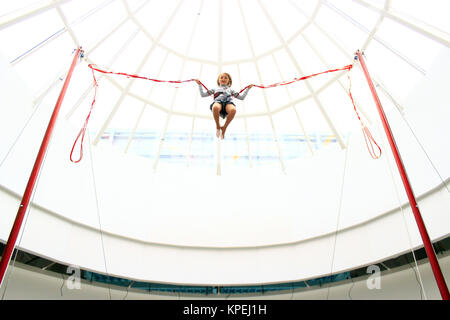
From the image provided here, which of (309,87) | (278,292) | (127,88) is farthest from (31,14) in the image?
(278,292)

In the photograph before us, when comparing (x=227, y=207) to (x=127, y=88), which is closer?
(x=127, y=88)

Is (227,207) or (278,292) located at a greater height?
(227,207)

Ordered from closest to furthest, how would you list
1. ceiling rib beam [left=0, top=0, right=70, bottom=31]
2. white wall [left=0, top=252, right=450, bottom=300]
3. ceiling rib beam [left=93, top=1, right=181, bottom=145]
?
ceiling rib beam [left=0, top=0, right=70, bottom=31] < white wall [left=0, top=252, right=450, bottom=300] < ceiling rib beam [left=93, top=1, right=181, bottom=145]

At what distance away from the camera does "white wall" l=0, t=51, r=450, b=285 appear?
928 centimetres

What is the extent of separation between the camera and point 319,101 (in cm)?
1212

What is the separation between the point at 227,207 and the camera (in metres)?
13.4

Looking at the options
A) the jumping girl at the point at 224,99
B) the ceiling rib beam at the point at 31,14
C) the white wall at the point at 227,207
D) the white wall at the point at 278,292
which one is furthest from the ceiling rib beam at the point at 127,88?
the white wall at the point at 278,292

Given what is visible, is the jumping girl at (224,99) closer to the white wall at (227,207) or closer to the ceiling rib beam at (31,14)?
the white wall at (227,207)

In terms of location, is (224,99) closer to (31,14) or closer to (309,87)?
(309,87)

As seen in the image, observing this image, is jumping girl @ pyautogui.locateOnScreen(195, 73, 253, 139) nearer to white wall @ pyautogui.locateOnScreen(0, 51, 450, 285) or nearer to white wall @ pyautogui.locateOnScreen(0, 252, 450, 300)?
white wall @ pyautogui.locateOnScreen(0, 51, 450, 285)

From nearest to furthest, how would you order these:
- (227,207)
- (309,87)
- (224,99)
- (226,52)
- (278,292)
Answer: (224,99) < (309,87) < (226,52) < (278,292) < (227,207)

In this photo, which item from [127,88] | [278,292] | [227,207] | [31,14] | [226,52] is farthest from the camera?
[227,207]

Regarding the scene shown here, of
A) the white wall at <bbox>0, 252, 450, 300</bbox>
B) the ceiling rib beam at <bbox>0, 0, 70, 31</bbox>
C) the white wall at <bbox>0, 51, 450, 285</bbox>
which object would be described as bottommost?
the white wall at <bbox>0, 252, 450, 300</bbox>

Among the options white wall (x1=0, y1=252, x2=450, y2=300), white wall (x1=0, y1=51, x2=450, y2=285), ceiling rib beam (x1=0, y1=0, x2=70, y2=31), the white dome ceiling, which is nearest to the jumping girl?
the white dome ceiling
